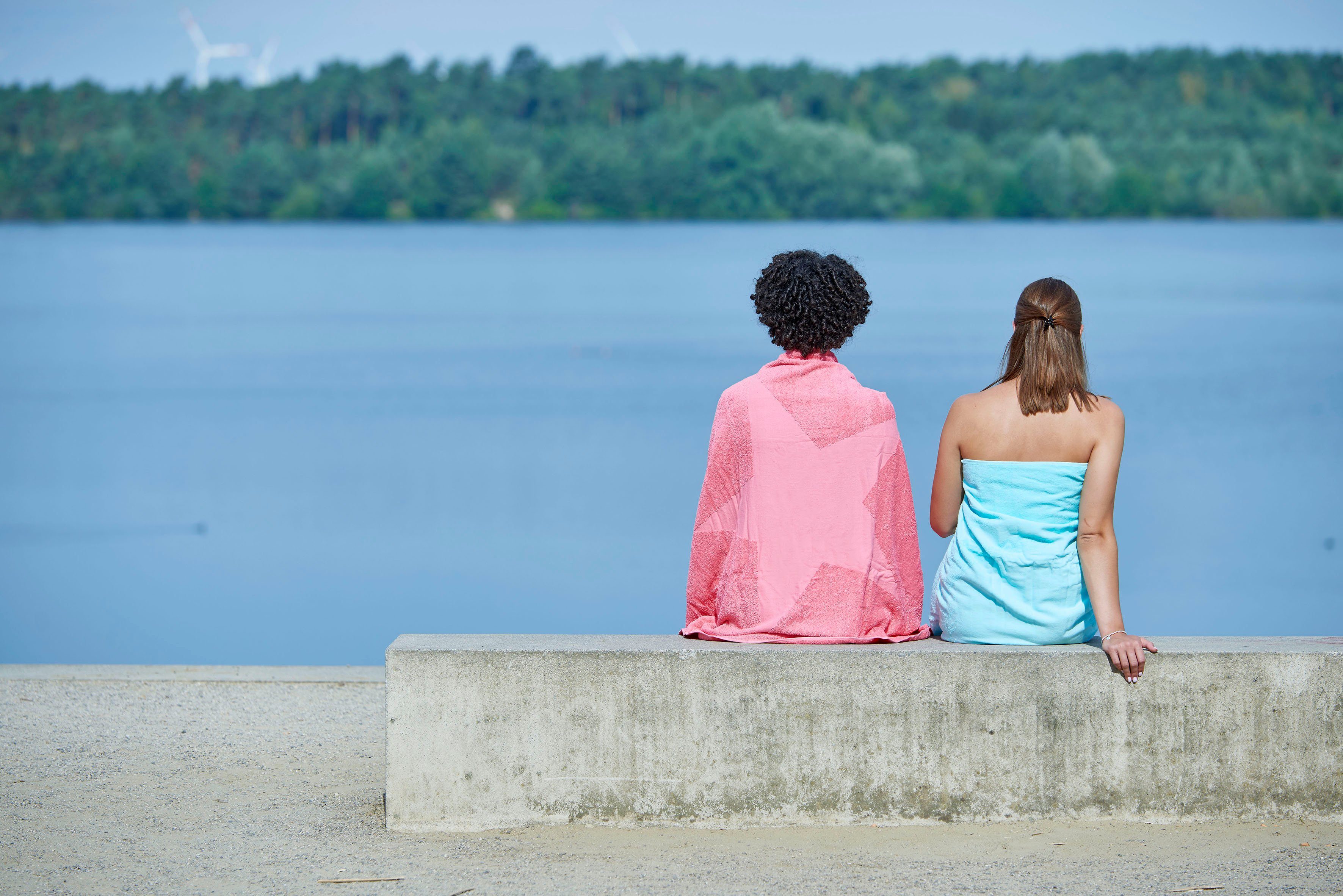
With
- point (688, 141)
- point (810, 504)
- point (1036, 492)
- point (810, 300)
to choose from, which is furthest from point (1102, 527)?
point (688, 141)

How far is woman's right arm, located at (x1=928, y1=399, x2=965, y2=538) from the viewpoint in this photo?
12.9 ft

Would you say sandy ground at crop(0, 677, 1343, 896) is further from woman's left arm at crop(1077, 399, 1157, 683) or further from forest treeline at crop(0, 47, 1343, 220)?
forest treeline at crop(0, 47, 1343, 220)

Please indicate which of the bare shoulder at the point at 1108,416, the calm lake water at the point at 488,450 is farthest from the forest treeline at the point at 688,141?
the bare shoulder at the point at 1108,416

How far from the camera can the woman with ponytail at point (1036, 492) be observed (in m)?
3.85

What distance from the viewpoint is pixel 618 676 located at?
378 centimetres

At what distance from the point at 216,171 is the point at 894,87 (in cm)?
4773

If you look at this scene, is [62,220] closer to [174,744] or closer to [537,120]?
[537,120]

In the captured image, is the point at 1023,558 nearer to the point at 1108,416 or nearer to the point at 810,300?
the point at 1108,416

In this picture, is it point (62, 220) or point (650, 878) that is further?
point (62, 220)

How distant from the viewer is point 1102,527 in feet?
12.6

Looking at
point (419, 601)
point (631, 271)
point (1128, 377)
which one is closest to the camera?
point (419, 601)

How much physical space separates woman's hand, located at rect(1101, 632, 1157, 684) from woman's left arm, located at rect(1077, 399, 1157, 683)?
0.05 feet

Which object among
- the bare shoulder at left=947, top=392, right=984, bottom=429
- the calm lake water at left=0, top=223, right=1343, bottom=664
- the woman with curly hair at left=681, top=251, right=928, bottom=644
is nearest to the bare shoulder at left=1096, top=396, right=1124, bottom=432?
the bare shoulder at left=947, top=392, right=984, bottom=429

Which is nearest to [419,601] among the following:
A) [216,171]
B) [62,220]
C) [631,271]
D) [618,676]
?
[618,676]
